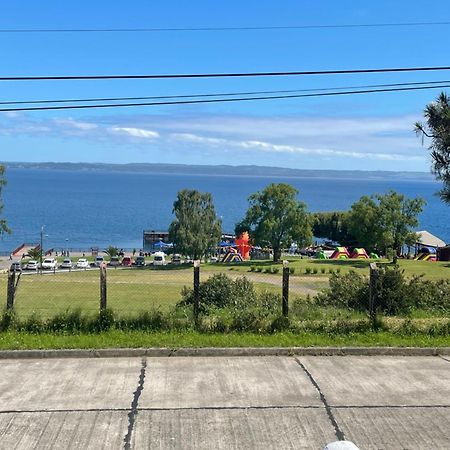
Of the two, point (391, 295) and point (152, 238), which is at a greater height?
point (152, 238)

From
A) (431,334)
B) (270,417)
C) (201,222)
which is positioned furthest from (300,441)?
(201,222)

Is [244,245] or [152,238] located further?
[152,238]

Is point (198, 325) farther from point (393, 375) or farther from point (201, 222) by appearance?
point (201, 222)

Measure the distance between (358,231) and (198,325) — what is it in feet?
192

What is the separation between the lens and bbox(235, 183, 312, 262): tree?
245 ft

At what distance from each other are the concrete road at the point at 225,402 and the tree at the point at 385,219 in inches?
2286

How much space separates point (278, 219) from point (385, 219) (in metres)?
14.4

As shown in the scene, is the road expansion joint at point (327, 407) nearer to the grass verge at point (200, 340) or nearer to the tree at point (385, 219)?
the grass verge at point (200, 340)

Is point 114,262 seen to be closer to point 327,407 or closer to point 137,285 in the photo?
point 137,285

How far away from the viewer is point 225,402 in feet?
25.2

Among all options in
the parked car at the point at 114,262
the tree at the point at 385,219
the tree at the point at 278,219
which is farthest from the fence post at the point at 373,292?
the parked car at the point at 114,262

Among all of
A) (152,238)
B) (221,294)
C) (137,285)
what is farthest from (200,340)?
(152,238)

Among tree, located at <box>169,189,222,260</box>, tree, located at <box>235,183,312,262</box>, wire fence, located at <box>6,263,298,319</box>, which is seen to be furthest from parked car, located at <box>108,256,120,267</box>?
wire fence, located at <box>6,263,298,319</box>

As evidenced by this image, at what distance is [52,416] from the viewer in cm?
718
